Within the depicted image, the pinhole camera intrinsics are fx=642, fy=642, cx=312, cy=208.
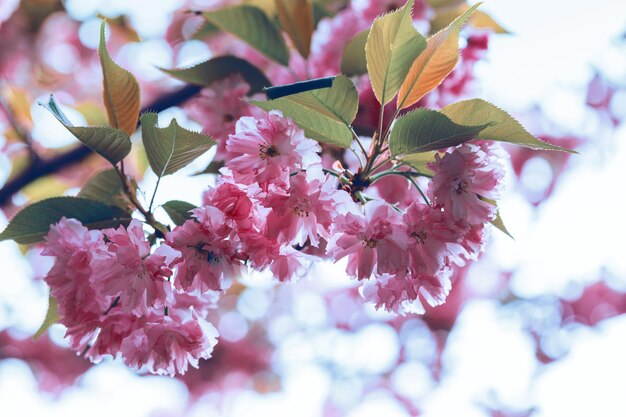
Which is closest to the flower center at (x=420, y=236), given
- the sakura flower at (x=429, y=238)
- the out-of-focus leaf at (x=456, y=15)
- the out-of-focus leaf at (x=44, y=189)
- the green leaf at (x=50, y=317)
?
the sakura flower at (x=429, y=238)

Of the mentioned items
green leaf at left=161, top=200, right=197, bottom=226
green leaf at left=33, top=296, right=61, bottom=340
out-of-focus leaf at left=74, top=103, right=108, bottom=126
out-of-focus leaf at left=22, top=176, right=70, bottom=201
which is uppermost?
green leaf at left=161, top=200, right=197, bottom=226

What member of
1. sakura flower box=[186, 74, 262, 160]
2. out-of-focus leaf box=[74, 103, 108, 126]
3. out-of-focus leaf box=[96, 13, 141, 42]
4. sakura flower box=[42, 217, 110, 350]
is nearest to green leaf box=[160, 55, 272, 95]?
sakura flower box=[186, 74, 262, 160]

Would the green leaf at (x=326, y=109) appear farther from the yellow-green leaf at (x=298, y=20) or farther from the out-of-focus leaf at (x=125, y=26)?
the out-of-focus leaf at (x=125, y=26)

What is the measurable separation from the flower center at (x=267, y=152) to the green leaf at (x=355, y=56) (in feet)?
1.65

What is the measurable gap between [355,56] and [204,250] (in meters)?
0.59

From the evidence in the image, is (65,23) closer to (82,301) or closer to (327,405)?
(82,301)

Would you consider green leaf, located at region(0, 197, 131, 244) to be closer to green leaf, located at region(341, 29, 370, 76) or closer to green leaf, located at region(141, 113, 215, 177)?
green leaf, located at region(141, 113, 215, 177)

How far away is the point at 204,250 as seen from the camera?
2.56 ft

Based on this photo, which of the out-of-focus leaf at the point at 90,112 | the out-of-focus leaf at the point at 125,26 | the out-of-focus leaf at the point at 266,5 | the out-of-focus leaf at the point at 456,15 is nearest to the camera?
the out-of-focus leaf at the point at 456,15

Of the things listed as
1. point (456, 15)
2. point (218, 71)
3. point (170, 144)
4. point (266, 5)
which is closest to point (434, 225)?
point (170, 144)

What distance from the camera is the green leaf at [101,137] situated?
0.79m

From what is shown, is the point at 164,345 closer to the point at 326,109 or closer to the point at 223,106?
the point at 326,109

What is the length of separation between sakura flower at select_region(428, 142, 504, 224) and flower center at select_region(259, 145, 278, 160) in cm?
19

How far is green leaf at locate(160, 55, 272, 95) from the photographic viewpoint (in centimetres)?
116
